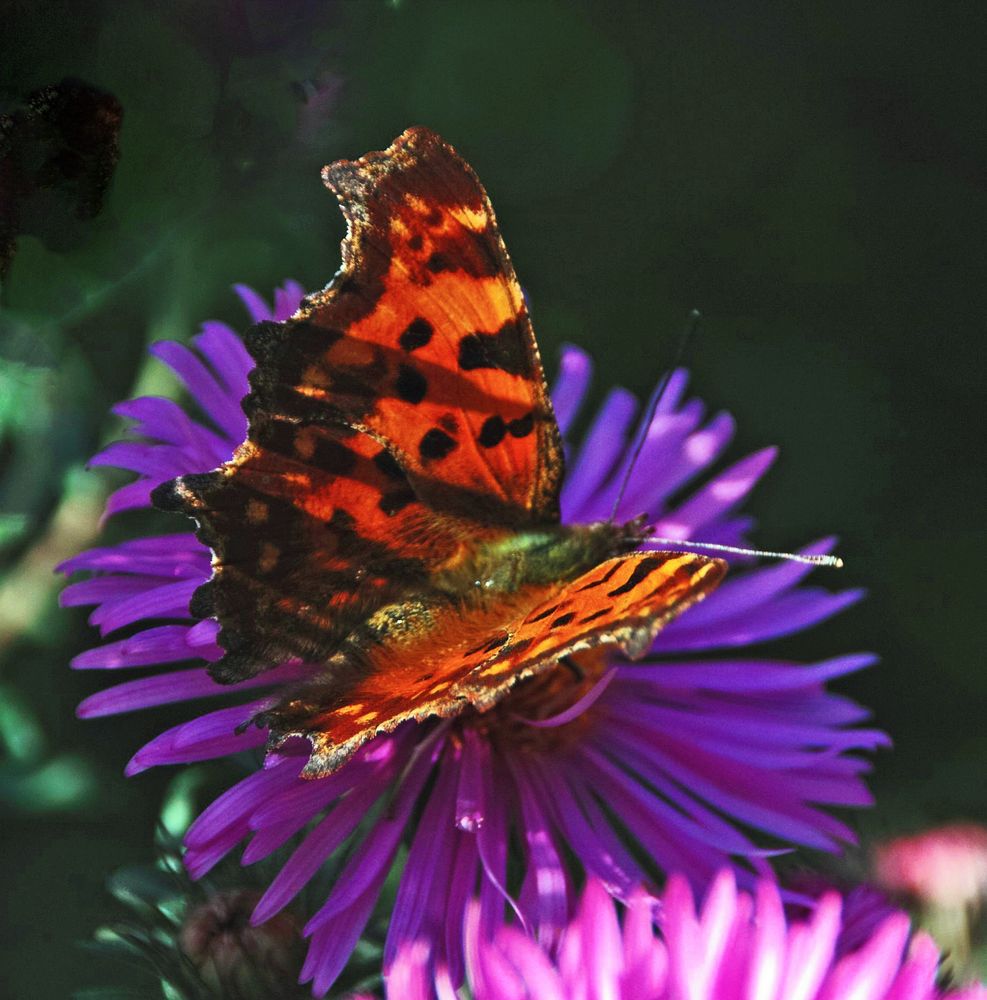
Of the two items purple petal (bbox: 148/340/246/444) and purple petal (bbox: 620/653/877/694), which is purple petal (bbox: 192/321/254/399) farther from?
purple petal (bbox: 620/653/877/694)

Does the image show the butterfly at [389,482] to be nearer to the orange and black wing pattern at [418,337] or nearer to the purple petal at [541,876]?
the orange and black wing pattern at [418,337]

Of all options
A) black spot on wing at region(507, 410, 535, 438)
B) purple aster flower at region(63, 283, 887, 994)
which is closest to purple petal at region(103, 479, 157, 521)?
purple aster flower at region(63, 283, 887, 994)

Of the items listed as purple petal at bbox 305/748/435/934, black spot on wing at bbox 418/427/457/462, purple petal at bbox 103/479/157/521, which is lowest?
purple petal at bbox 305/748/435/934

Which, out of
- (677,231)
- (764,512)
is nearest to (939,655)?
A: (764,512)

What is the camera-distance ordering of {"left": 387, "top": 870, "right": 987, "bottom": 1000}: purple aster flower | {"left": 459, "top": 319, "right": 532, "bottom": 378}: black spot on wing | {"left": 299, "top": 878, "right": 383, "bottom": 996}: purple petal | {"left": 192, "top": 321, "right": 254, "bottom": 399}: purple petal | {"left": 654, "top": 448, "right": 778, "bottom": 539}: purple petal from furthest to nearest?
{"left": 654, "top": 448, "right": 778, "bottom": 539}: purple petal
{"left": 192, "top": 321, "right": 254, "bottom": 399}: purple petal
{"left": 459, "top": 319, "right": 532, "bottom": 378}: black spot on wing
{"left": 299, "top": 878, "right": 383, "bottom": 996}: purple petal
{"left": 387, "top": 870, "right": 987, "bottom": 1000}: purple aster flower

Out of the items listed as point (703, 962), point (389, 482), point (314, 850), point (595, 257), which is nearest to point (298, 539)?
point (389, 482)

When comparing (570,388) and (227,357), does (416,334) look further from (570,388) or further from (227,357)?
(570,388)

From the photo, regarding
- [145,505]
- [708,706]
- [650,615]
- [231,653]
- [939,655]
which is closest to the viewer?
[650,615]

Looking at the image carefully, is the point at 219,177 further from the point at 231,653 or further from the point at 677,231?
the point at 677,231

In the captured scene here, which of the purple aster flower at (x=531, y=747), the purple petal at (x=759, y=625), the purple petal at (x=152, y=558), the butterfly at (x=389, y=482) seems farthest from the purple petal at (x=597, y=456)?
the purple petal at (x=152, y=558)
